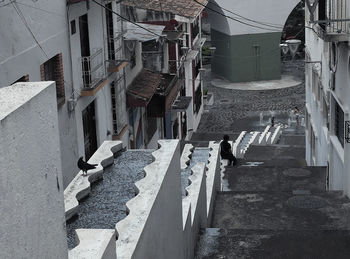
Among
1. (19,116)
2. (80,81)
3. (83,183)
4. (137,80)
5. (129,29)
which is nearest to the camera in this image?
(19,116)

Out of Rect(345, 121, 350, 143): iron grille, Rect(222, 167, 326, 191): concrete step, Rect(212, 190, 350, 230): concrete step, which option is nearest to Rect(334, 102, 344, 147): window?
Rect(222, 167, 326, 191): concrete step

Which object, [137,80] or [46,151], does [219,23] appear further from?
[46,151]

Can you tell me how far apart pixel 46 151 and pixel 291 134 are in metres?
34.8

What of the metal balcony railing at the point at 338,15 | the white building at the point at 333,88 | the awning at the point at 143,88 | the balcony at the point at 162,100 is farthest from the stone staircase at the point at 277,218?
the balcony at the point at 162,100

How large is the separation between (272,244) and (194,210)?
150 centimetres

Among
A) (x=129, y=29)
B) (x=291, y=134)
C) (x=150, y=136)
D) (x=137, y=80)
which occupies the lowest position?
(x=291, y=134)

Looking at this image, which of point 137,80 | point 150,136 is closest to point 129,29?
point 137,80

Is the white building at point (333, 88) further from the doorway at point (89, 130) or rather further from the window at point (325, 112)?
the doorway at point (89, 130)

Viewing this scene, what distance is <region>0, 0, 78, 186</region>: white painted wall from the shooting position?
1213cm

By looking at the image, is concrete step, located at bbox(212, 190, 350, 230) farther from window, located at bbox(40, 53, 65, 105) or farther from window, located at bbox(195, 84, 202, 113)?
window, located at bbox(195, 84, 202, 113)

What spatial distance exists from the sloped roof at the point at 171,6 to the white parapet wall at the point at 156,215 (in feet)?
49.4

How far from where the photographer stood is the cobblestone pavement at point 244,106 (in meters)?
41.1

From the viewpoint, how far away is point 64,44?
1594 centimetres

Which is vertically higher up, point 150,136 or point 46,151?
point 46,151
